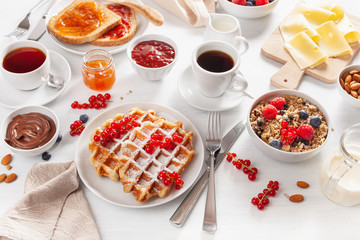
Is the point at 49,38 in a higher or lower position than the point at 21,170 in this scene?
higher

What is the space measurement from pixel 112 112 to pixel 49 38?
2.52 ft

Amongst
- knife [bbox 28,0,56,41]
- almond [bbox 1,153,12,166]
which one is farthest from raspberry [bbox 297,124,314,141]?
knife [bbox 28,0,56,41]

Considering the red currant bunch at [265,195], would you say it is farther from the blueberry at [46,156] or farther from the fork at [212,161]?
the blueberry at [46,156]

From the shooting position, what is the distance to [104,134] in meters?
1.83

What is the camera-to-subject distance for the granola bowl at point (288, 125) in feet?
5.90

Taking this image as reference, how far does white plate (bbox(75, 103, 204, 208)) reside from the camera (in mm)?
1733

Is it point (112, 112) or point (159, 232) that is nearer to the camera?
point (159, 232)

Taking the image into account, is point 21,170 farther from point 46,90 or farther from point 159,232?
point 159,232

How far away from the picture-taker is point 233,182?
1848 mm

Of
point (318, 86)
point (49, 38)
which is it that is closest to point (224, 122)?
point (318, 86)

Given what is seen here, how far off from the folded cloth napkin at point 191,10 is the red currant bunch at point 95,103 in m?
0.78

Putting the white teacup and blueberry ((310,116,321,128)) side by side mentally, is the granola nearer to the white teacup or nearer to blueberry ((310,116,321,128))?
blueberry ((310,116,321,128))

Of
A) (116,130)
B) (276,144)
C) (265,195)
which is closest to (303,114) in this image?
(276,144)

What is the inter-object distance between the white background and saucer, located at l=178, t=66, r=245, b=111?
0.06m
